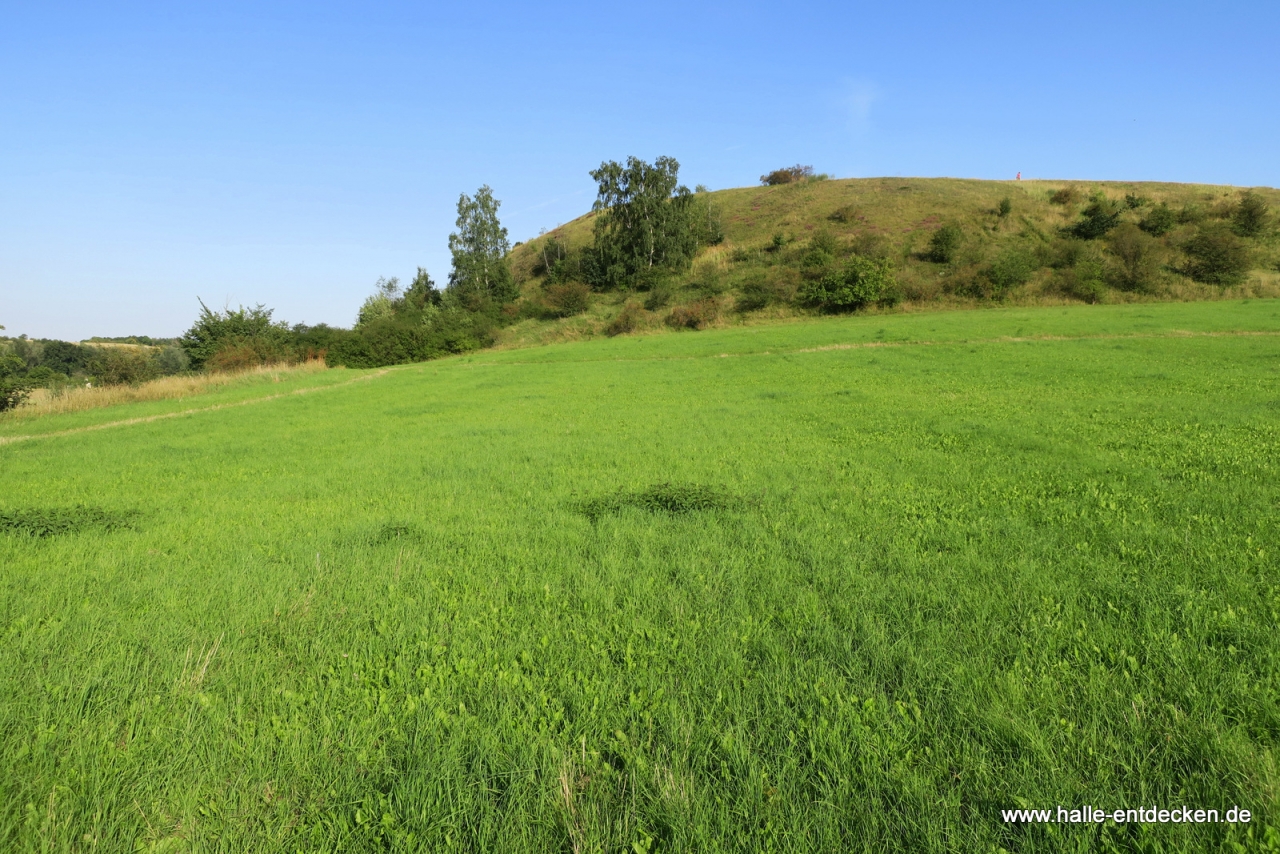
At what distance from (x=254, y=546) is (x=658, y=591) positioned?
14.9 ft

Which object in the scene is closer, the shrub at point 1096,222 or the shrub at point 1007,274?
the shrub at point 1007,274

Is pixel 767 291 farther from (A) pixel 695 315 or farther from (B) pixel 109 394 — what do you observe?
(B) pixel 109 394

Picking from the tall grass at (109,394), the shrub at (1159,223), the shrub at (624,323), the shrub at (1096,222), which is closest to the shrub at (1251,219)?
the shrub at (1159,223)

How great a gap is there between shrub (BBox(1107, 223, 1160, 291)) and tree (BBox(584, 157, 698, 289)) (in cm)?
3900

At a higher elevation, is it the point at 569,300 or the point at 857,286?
the point at 569,300

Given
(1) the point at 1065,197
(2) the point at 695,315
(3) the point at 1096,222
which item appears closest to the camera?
(2) the point at 695,315

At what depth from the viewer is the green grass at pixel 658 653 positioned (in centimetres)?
265

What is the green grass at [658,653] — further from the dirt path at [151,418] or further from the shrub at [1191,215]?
the shrub at [1191,215]

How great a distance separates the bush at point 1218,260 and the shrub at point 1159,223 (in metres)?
9.76

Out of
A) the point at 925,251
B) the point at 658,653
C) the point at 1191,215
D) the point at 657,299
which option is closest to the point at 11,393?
the point at 658,653

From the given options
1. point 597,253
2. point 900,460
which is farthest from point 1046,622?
point 597,253

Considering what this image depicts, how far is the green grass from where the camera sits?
8.68 ft

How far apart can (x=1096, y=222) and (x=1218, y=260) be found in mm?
14052

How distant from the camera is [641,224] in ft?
211
